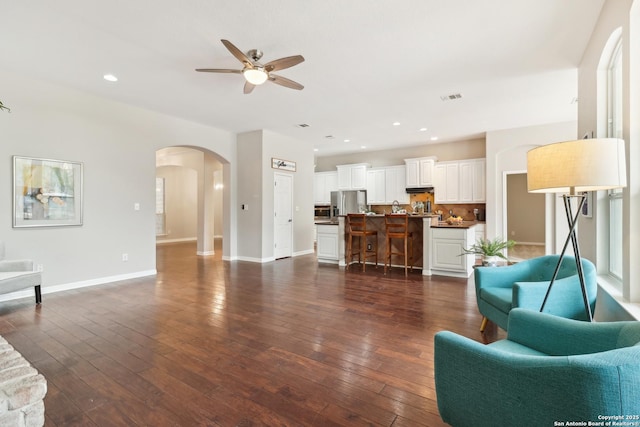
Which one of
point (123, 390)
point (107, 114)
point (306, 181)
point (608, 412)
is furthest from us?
point (306, 181)

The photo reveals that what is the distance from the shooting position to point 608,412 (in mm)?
890

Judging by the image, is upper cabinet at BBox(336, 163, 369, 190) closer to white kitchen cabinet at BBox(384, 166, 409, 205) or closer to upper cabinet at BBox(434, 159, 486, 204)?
white kitchen cabinet at BBox(384, 166, 409, 205)

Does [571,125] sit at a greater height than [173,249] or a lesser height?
greater

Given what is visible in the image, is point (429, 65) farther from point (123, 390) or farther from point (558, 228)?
point (558, 228)

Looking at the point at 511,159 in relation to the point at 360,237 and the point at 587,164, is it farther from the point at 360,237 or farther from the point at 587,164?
the point at 587,164

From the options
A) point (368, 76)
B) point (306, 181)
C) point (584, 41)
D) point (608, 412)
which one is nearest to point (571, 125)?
point (584, 41)

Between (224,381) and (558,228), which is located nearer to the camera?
(224,381)

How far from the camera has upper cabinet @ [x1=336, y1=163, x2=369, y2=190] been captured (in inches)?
364

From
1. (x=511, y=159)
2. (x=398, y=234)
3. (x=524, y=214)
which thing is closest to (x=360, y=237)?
(x=398, y=234)

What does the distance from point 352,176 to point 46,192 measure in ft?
23.4

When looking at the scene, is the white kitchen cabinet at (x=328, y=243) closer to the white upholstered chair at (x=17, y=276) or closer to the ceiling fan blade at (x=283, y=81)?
the ceiling fan blade at (x=283, y=81)

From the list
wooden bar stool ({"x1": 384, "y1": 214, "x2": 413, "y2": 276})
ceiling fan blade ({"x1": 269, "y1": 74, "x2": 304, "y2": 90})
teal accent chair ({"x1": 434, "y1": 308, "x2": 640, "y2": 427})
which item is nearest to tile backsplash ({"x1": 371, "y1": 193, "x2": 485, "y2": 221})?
wooden bar stool ({"x1": 384, "y1": 214, "x2": 413, "y2": 276})

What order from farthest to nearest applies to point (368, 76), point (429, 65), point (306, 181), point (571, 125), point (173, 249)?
point (173, 249)
point (306, 181)
point (571, 125)
point (368, 76)
point (429, 65)

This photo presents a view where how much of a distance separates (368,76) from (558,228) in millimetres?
5293
